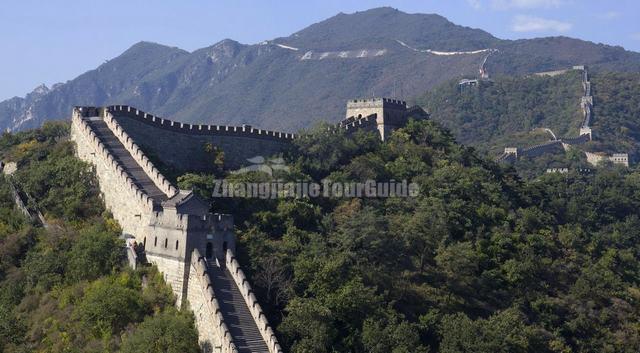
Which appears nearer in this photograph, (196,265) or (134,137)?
(196,265)

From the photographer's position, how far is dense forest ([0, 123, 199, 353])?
3488 cm

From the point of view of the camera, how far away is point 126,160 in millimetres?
46344

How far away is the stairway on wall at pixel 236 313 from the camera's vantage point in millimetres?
32969

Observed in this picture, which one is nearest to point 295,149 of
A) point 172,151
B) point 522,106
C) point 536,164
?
point 172,151

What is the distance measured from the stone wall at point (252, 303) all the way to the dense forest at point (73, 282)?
7.73ft

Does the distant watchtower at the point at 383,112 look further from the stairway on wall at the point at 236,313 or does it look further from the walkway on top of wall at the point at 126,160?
the stairway on wall at the point at 236,313

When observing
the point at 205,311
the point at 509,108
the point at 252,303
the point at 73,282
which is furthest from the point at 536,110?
the point at 205,311

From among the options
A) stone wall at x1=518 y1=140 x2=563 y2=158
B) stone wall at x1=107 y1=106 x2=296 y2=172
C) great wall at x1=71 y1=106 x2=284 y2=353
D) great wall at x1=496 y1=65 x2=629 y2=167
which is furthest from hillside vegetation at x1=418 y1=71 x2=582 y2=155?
great wall at x1=71 y1=106 x2=284 y2=353

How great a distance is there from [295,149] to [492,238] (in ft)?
45.8

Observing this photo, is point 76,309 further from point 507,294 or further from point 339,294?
point 507,294

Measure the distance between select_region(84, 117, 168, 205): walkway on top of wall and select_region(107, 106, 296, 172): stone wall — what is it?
3.29 ft

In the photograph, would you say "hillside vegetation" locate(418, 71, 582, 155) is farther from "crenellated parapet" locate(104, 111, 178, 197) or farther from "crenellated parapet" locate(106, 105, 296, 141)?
"crenellated parapet" locate(104, 111, 178, 197)

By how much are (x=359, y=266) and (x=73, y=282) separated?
12.5m

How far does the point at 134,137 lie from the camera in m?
50.8
